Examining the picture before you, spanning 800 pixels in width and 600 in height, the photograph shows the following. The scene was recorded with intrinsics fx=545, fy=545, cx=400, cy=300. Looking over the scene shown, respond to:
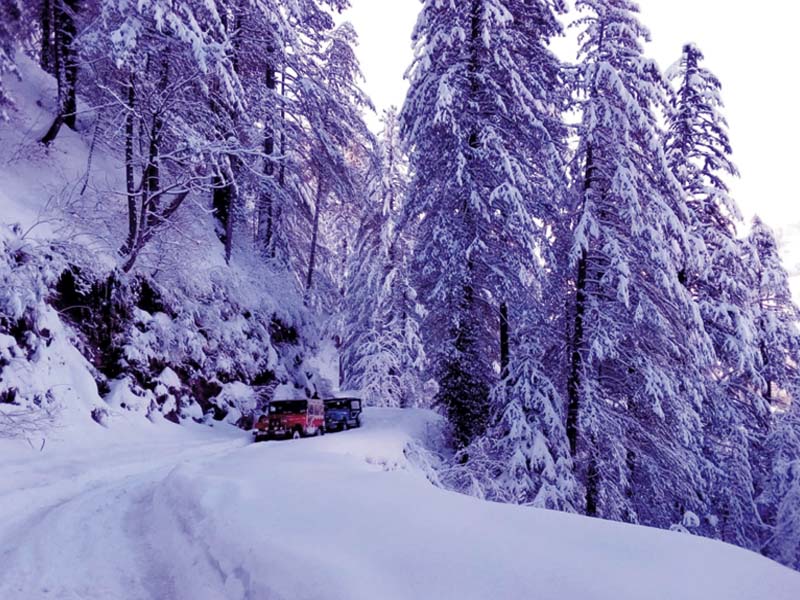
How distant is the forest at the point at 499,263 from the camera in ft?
47.4

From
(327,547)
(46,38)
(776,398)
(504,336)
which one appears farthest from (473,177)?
(46,38)

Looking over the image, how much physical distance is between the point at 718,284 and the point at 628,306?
261 inches

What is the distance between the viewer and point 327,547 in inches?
196

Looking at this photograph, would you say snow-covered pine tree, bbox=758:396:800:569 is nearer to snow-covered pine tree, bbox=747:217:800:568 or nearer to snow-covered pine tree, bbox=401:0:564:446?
snow-covered pine tree, bbox=747:217:800:568

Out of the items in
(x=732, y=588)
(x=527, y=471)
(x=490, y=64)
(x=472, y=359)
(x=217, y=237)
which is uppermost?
(x=490, y=64)

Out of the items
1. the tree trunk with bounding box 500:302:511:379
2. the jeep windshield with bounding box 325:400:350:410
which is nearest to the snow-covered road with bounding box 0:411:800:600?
the tree trunk with bounding box 500:302:511:379

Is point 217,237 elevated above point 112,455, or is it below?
above

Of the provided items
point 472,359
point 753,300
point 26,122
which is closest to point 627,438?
point 472,359

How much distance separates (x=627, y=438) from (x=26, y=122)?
2185 centimetres

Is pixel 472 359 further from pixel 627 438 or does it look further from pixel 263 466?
pixel 263 466

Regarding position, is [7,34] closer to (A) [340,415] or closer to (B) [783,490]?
(A) [340,415]

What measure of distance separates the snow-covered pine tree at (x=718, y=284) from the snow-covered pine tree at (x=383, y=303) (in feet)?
41.1

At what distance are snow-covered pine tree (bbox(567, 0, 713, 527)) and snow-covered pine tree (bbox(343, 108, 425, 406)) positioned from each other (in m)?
12.4

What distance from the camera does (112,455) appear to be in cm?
1252
